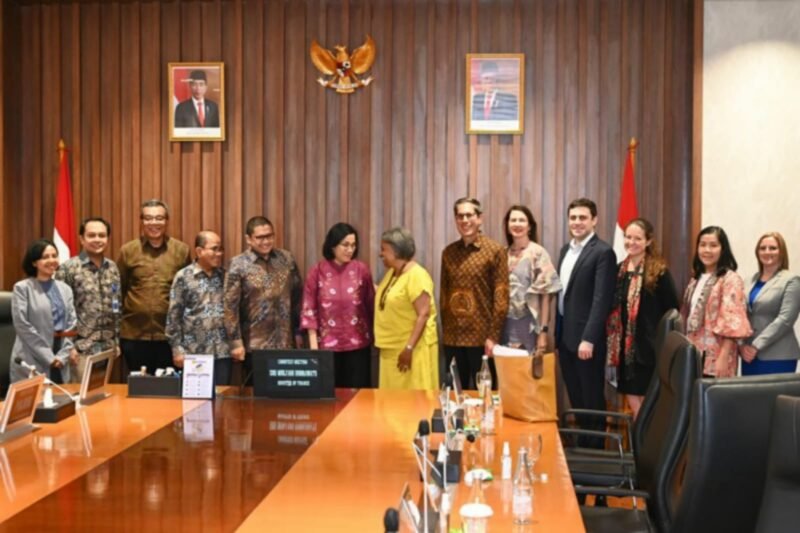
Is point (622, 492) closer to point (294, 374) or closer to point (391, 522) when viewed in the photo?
point (391, 522)

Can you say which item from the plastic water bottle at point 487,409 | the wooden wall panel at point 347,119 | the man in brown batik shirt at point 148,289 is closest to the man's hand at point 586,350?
the wooden wall panel at point 347,119

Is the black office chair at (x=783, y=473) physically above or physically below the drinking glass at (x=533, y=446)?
above

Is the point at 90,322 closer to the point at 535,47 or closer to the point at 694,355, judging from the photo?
the point at 535,47

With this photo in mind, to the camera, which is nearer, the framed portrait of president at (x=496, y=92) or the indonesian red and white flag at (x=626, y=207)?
the indonesian red and white flag at (x=626, y=207)

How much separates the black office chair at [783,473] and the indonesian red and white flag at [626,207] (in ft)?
14.3

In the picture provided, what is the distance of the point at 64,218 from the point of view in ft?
22.3

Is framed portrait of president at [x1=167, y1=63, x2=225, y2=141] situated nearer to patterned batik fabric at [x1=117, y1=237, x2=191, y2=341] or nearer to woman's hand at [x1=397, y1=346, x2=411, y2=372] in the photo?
patterned batik fabric at [x1=117, y1=237, x2=191, y2=341]

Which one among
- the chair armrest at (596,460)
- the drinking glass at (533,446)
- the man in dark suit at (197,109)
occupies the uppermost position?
the man in dark suit at (197,109)

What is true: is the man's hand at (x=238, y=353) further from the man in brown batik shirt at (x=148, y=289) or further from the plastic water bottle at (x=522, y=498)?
the plastic water bottle at (x=522, y=498)

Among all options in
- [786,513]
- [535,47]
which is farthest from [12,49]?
[786,513]

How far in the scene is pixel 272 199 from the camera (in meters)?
6.93

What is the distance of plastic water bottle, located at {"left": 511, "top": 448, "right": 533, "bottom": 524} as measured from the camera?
2316mm

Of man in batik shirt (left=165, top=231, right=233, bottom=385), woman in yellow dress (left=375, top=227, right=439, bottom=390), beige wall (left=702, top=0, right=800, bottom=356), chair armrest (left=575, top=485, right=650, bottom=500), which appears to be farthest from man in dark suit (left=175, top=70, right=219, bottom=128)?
chair armrest (left=575, top=485, right=650, bottom=500)

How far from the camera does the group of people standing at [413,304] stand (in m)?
5.41
